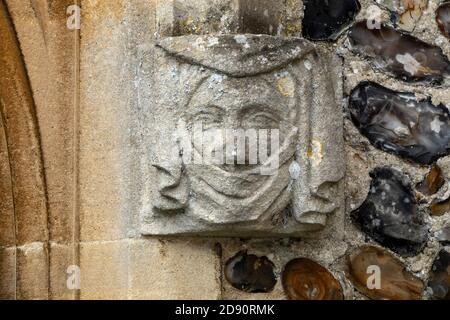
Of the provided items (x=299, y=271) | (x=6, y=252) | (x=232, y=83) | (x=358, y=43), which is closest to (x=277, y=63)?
(x=232, y=83)

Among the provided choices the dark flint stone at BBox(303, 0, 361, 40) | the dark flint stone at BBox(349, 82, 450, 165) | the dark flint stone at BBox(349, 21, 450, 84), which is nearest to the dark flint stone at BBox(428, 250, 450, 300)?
the dark flint stone at BBox(349, 82, 450, 165)

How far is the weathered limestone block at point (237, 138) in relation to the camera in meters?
2.76

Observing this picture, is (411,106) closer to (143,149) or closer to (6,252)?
(143,149)

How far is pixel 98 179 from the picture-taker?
300cm

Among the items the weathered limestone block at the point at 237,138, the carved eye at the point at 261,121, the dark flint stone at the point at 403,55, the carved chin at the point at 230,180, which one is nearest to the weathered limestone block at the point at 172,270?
the weathered limestone block at the point at 237,138

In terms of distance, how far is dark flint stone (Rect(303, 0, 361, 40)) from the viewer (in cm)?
302

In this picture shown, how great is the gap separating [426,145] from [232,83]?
0.51m

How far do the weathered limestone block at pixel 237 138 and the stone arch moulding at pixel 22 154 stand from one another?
31 cm

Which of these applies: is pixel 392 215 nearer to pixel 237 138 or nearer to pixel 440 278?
pixel 440 278

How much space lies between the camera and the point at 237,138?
276 centimetres

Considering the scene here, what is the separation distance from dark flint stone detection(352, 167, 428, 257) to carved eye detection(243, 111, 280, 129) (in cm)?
31

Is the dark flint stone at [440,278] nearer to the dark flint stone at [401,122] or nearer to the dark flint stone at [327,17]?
the dark flint stone at [401,122]

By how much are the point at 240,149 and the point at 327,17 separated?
464 mm

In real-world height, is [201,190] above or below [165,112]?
below
